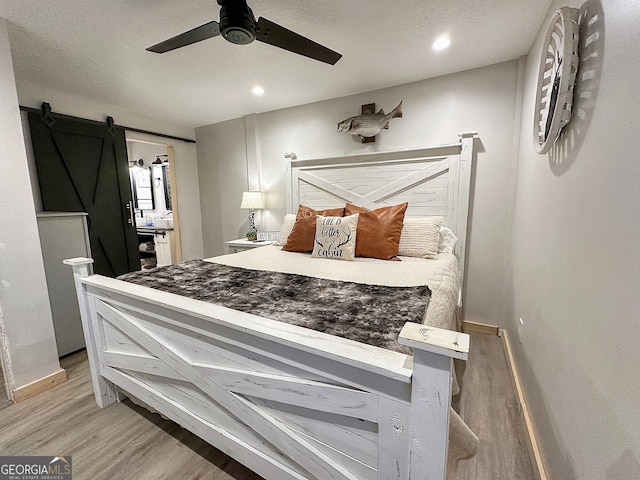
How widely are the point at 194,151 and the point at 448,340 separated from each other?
14.6ft

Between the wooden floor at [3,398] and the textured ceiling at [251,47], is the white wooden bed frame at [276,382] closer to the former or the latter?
the wooden floor at [3,398]

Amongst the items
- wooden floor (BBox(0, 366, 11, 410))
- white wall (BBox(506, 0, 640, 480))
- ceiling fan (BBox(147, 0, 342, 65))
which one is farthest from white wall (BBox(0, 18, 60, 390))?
white wall (BBox(506, 0, 640, 480))

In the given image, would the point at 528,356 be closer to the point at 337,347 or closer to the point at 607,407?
the point at 607,407

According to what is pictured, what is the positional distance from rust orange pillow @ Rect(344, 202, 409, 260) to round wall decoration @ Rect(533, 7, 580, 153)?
1048 millimetres

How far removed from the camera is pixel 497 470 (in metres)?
1.26

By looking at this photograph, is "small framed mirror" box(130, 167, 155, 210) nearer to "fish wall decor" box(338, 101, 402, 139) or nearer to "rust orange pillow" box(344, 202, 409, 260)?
"fish wall decor" box(338, 101, 402, 139)

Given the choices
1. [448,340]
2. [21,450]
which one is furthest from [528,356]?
[21,450]

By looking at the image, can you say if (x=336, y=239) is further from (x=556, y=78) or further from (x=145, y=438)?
(x=145, y=438)

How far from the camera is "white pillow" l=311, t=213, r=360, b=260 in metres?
2.18

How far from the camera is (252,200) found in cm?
345

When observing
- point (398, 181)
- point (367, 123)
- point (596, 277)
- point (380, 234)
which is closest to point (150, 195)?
point (367, 123)

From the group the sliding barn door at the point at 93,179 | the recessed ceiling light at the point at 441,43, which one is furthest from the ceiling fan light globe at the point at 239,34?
the sliding barn door at the point at 93,179

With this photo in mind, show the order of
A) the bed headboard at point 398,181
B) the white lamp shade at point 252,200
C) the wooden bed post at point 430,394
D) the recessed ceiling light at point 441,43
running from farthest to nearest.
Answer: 1. the white lamp shade at point 252,200
2. the bed headboard at point 398,181
3. the recessed ceiling light at point 441,43
4. the wooden bed post at point 430,394

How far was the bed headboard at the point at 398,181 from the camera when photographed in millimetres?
2510
